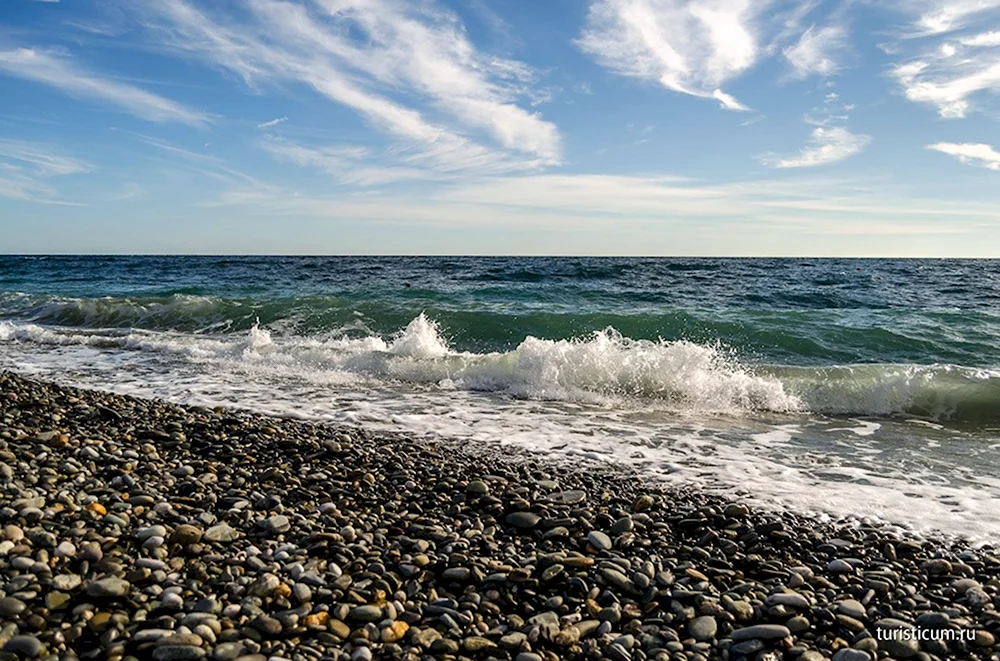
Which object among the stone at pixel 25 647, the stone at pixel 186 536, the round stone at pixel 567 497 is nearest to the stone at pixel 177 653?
the stone at pixel 25 647

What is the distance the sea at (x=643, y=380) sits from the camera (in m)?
5.52

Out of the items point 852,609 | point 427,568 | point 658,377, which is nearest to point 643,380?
point 658,377

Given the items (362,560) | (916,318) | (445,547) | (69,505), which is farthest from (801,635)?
(916,318)

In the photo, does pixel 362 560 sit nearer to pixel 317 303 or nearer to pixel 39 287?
pixel 317 303

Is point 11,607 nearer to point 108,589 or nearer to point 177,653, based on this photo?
point 108,589

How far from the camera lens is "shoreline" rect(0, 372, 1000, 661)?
9.09 feet

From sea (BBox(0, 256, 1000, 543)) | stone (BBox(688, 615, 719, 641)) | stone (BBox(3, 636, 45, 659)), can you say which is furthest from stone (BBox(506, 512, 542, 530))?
stone (BBox(3, 636, 45, 659))

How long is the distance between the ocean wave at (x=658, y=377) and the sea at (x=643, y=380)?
3cm

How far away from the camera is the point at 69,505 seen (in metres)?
3.73

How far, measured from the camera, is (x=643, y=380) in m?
9.11

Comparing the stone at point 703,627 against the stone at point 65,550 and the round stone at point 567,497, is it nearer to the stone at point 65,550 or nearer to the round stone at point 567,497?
the round stone at point 567,497

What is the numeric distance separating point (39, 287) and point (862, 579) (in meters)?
33.7

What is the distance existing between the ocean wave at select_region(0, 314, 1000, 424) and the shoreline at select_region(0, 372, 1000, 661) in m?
3.99

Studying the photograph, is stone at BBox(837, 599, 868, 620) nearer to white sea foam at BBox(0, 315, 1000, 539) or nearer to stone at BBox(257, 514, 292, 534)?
white sea foam at BBox(0, 315, 1000, 539)
